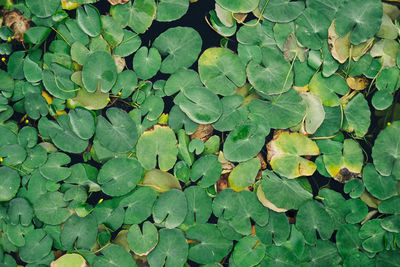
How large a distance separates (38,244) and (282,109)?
3.31 ft

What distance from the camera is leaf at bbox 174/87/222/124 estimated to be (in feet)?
3.63

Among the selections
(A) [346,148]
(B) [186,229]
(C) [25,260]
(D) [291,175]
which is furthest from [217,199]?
(C) [25,260]

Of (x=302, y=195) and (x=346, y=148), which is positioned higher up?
(x=346, y=148)

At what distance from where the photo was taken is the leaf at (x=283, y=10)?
1.08 m

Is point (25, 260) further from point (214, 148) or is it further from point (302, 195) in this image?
point (302, 195)

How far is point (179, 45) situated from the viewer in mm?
1121

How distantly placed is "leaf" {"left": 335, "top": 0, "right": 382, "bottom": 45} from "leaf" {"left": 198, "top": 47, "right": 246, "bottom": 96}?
0.36m

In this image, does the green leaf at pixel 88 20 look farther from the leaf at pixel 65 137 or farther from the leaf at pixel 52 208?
the leaf at pixel 52 208

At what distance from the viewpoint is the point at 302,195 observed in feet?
3.70

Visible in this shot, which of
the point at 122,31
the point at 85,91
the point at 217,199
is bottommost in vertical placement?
the point at 217,199

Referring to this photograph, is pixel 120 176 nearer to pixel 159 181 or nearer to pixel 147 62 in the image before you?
pixel 159 181

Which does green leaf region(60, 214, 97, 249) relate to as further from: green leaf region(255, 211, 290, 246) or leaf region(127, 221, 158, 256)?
green leaf region(255, 211, 290, 246)

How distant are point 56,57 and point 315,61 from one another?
912mm

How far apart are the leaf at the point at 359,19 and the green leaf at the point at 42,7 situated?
38.7 inches
